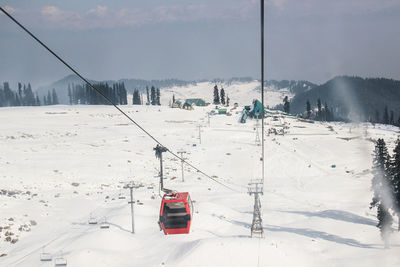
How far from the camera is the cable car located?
22391mm

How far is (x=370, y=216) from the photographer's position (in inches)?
1732

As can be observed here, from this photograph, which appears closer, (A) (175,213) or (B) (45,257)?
(A) (175,213)

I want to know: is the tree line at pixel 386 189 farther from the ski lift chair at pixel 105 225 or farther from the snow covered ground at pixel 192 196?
the ski lift chair at pixel 105 225

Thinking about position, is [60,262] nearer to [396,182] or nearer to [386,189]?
[386,189]

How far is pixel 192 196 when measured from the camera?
4903cm

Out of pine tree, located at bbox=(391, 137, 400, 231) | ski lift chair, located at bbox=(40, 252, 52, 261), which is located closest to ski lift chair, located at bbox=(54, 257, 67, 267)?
ski lift chair, located at bbox=(40, 252, 52, 261)

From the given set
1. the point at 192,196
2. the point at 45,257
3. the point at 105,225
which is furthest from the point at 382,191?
the point at 45,257

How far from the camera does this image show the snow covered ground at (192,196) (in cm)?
2661

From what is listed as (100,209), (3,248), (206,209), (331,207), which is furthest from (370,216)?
(3,248)

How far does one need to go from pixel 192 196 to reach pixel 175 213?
26.5m

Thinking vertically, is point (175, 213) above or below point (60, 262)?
above

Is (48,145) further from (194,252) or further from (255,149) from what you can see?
(194,252)

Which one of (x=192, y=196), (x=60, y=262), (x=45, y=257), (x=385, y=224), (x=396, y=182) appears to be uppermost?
(x=396, y=182)

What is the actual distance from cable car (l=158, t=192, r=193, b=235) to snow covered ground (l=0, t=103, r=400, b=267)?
3120mm
